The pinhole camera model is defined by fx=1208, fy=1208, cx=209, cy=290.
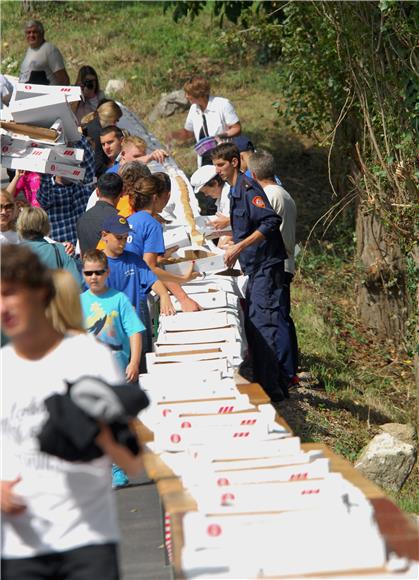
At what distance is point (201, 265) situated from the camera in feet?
30.0

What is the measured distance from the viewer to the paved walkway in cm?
636

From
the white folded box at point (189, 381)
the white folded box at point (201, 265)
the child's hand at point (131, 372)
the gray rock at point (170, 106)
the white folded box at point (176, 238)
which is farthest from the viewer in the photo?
the gray rock at point (170, 106)

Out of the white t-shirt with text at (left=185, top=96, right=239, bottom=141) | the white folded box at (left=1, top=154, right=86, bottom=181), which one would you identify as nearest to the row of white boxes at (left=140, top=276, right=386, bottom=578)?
the white folded box at (left=1, top=154, right=86, bottom=181)

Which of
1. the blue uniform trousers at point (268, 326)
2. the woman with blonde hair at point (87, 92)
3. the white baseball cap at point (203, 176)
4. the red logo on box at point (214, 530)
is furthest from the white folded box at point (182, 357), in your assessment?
the woman with blonde hair at point (87, 92)

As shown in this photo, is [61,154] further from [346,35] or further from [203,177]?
[346,35]

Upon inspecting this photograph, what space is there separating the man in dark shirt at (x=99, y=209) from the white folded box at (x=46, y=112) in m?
2.13

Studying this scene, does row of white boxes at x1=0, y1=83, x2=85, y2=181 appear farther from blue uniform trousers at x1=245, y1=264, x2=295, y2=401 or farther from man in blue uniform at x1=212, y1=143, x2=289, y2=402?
blue uniform trousers at x1=245, y1=264, x2=295, y2=401

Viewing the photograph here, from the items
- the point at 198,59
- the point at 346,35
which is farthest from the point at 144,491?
the point at 198,59

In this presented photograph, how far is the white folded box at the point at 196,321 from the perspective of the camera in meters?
7.98

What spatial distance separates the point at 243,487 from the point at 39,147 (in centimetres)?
613

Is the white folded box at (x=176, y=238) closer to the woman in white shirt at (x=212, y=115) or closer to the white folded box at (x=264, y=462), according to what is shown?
the woman in white shirt at (x=212, y=115)

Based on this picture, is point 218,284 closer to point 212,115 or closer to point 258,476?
point 212,115

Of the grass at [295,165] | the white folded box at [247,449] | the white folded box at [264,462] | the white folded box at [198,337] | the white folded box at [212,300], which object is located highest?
the white folded box at [264,462]

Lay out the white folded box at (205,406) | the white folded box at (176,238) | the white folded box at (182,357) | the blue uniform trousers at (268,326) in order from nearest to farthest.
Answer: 1. the white folded box at (205,406)
2. the white folded box at (182,357)
3. the blue uniform trousers at (268,326)
4. the white folded box at (176,238)
